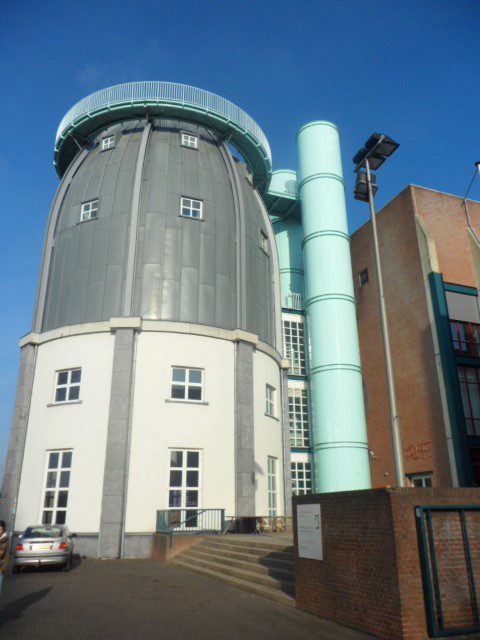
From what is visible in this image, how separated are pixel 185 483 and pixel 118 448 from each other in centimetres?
303

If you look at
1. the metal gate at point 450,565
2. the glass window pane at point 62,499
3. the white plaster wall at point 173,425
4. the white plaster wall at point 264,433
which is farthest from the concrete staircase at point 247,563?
the glass window pane at point 62,499

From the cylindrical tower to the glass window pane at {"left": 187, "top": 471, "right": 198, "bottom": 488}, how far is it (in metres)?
0.04

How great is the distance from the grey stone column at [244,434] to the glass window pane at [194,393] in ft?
5.50

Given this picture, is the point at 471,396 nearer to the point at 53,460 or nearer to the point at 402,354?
the point at 402,354

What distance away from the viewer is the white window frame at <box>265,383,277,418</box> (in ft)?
85.4

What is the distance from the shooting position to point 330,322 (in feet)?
107

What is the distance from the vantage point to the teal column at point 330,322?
30125 millimetres

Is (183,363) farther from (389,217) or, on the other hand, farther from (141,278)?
(389,217)

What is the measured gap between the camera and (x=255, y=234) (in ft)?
95.0

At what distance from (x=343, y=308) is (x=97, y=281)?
15399 mm

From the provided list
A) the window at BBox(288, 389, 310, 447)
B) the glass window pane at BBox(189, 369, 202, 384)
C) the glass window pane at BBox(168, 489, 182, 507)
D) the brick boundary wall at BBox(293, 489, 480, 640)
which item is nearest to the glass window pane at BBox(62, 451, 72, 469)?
the glass window pane at BBox(168, 489, 182, 507)

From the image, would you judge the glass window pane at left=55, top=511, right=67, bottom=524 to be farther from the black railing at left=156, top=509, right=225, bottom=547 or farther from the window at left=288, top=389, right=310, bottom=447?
the window at left=288, top=389, right=310, bottom=447

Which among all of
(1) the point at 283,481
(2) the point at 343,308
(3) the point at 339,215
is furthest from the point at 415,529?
(3) the point at 339,215

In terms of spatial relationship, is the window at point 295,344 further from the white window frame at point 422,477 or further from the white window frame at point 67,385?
the white window frame at point 67,385
